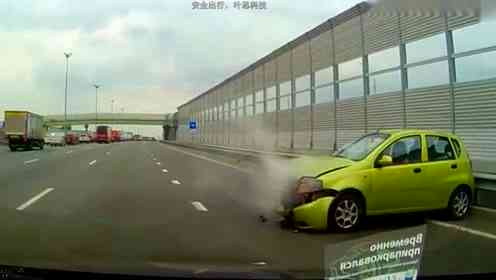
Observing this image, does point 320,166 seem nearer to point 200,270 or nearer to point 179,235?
point 179,235

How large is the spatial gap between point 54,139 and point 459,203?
239 ft

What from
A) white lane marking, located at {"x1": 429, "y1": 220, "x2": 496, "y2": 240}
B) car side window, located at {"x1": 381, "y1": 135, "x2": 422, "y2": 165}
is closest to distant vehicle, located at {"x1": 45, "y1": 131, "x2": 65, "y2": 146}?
car side window, located at {"x1": 381, "y1": 135, "x2": 422, "y2": 165}

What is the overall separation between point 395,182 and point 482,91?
20.7 feet

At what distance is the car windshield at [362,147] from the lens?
9586 mm

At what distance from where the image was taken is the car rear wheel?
397 inches

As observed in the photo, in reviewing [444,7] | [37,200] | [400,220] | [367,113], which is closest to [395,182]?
[400,220]

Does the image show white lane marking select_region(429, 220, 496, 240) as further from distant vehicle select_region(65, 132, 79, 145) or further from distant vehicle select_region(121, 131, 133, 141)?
distant vehicle select_region(121, 131, 133, 141)

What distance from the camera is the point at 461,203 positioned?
33.8 feet

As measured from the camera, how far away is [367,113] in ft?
45.9

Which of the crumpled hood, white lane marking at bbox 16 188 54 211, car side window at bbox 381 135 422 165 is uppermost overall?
car side window at bbox 381 135 422 165

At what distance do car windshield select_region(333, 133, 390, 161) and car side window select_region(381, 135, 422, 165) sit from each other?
0.70 feet

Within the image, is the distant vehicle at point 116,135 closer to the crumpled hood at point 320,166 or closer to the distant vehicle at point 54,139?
the distant vehicle at point 54,139

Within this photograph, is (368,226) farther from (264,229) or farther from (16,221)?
(16,221)

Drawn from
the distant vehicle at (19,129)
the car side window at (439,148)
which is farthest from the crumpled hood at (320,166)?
the distant vehicle at (19,129)
